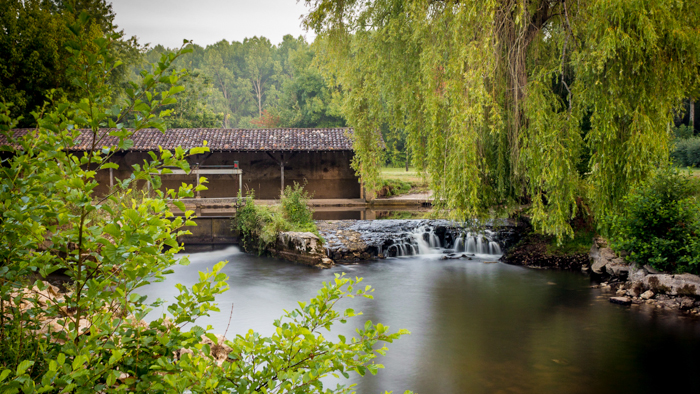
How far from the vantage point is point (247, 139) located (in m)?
22.4

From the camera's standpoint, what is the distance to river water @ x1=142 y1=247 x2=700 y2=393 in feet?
18.5

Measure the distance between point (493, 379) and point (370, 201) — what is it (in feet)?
55.6

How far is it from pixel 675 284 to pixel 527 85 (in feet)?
13.6

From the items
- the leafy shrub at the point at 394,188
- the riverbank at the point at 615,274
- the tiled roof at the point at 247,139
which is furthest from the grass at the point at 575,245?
the leafy shrub at the point at 394,188

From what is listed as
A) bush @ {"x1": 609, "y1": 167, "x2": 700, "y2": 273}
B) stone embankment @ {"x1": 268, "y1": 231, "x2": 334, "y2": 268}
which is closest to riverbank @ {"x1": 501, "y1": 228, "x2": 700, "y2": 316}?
bush @ {"x1": 609, "y1": 167, "x2": 700, "y2": 273}

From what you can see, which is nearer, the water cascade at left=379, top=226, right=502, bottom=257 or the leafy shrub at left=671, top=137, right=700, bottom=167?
the water cascade at left=379, top=226, right=502, bottom=257

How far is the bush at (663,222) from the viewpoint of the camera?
309 inches

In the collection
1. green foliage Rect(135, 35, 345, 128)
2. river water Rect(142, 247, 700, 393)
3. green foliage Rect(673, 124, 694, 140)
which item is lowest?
river water Rect(142, 247, 700, 393)

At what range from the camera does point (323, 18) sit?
979 centimetres

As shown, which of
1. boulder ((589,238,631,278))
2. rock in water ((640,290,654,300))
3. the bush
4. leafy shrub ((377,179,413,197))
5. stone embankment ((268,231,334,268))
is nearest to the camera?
the bush

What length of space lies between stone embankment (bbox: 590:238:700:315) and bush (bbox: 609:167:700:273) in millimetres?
225

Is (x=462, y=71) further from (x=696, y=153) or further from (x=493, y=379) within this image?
(x=696, y=153)

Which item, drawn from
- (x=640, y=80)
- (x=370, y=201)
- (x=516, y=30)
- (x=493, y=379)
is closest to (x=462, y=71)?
(x=516, y=30)

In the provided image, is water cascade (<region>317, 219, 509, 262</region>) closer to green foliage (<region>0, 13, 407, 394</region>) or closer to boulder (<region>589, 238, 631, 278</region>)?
boulder (<region>589, 238, 631, 278</region>)
